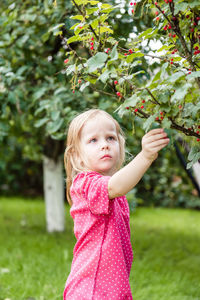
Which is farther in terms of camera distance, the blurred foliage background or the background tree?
the blurred foliage background

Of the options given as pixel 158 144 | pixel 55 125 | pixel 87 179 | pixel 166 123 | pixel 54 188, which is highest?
pixel 166 123

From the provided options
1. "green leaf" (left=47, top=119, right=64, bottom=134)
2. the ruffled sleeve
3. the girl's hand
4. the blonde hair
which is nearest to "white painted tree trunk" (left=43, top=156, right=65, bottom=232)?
"green leaf" (left=47, top=119, right=64, bottom=134)

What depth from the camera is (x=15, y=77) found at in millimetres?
2920

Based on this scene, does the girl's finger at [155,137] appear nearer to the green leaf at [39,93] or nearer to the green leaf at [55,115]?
the green leaf at [55,115]

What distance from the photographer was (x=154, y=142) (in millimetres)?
1303

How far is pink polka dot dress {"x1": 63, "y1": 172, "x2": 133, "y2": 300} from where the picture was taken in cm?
154

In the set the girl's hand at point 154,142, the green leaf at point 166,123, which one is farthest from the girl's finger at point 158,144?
the green leaf at point 166,123

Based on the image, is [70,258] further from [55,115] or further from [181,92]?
[181,92]

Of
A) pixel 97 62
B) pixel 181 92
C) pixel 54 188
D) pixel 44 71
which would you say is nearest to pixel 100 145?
pixel 97 62

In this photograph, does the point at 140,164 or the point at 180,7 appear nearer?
the point at 180,7

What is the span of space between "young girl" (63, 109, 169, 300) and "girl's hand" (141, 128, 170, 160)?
19 cm

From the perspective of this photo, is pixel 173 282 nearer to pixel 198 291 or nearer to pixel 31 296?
pixel 198 291

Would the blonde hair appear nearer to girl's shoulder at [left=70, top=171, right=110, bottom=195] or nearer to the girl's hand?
girl's shoulder at [left=70, top=171, right=110, bottom=195]

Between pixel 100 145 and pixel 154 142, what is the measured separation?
1.13ft
